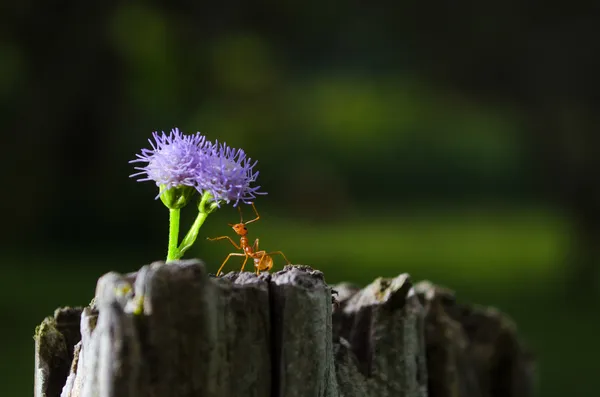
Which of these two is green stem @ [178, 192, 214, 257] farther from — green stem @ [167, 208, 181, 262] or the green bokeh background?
the green bokeh background

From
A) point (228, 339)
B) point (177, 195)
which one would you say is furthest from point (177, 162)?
point (228, 339)

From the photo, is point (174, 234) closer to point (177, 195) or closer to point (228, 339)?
point (177, 195)

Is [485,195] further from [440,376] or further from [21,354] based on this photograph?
[440,376]

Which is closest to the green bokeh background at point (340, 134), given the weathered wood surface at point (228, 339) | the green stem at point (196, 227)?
the weathered wood surface at point (228, 339)

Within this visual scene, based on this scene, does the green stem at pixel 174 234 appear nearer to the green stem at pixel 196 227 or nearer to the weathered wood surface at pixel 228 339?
the green stem at pixel 196 227

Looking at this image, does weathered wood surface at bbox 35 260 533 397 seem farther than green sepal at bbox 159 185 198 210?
No

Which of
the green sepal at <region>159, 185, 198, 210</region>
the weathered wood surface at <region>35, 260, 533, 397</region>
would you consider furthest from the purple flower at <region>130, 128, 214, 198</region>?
the weathered wood surface at <region>35, 260, 533, 397</region>

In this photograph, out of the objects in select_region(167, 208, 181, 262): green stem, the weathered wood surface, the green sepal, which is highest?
the green sepal

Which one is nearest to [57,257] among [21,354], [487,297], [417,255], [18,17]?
[21,354]
